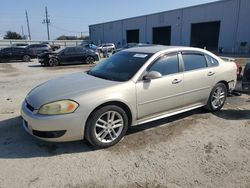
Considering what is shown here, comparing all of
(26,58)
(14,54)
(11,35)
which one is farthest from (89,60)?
(11,35)

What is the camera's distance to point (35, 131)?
340 cm

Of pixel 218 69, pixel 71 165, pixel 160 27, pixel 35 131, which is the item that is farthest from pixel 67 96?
pixel 160 27

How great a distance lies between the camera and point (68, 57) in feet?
56.3

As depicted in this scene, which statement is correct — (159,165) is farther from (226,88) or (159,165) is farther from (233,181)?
(226,88)

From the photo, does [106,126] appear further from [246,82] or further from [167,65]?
[246,82]

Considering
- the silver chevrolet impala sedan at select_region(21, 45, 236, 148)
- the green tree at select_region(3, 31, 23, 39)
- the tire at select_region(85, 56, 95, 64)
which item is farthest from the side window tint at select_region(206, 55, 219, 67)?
the green tree at select_region(3, 31, 23, 39)

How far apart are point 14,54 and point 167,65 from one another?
1910cm

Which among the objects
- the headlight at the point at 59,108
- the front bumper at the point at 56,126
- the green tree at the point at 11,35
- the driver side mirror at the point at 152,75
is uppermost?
the green tree at the point at 11,35

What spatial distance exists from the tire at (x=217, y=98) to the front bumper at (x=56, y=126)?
304cm

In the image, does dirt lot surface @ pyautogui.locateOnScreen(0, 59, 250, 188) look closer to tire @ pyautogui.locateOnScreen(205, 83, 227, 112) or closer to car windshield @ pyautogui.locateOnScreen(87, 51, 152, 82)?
tire @ pyautogui.locateOnScreen(205, 83, 227, 112)

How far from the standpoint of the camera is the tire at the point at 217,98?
5094mm

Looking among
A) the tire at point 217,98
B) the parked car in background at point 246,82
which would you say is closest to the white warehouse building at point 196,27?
the parked car in background at point 246,82

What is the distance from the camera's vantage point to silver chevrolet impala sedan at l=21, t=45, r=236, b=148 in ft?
11.0

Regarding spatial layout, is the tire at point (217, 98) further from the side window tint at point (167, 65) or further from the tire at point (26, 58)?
the tire at point (26, 58)
